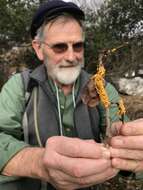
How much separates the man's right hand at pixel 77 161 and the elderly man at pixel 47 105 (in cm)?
12

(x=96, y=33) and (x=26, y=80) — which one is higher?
(x=26, y=80)

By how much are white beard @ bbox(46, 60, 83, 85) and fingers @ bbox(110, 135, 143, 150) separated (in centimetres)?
105

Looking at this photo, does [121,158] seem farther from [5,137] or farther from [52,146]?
[5,137]

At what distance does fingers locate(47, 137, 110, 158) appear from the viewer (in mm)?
1763

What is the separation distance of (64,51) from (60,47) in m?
0.04

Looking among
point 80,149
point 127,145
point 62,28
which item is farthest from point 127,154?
point 62,28

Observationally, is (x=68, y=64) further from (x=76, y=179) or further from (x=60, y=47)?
(x=76, y=179)

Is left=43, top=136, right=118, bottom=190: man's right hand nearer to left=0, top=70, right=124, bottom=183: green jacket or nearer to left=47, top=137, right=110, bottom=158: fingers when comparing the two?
left=47, top=137, right=110, bottom=158: fingers

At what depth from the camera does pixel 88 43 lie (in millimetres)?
9508

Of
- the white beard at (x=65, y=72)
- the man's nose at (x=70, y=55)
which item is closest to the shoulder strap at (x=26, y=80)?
the white beard at (x=65, y=72)

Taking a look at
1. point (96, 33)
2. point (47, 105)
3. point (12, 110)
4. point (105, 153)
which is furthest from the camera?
point (96, 33)

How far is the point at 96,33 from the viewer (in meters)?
10.0

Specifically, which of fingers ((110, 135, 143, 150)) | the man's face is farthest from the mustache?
fingers ((110, 135, 143, 150))

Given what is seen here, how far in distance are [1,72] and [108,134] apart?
8017 mm
